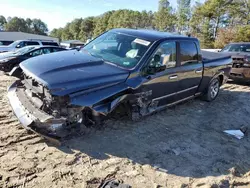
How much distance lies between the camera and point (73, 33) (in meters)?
92.4

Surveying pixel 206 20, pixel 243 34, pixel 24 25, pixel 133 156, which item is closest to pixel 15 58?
pixel 133 156

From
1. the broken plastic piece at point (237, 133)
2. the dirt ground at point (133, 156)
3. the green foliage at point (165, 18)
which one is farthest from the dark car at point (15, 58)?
the green foliage at point (165, 18)

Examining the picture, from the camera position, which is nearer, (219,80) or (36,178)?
(36,178)

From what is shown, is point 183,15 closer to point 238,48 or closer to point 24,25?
point 238,48

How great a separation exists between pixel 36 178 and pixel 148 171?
1.50m

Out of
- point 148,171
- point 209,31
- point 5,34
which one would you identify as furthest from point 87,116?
point 5,34

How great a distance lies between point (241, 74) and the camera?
9.15 metres

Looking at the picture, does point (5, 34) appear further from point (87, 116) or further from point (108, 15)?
point (87, 116)

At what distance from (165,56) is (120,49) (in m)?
0.91

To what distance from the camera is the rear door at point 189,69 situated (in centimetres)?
549

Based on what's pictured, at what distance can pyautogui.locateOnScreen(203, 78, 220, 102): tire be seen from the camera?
6.96 m

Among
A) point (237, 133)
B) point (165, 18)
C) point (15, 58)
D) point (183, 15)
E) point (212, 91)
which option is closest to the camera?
point (237, 133)

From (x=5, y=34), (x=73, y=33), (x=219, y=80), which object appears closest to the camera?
(x=219, y=80)

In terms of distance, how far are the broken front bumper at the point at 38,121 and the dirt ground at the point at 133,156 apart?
322 mm
